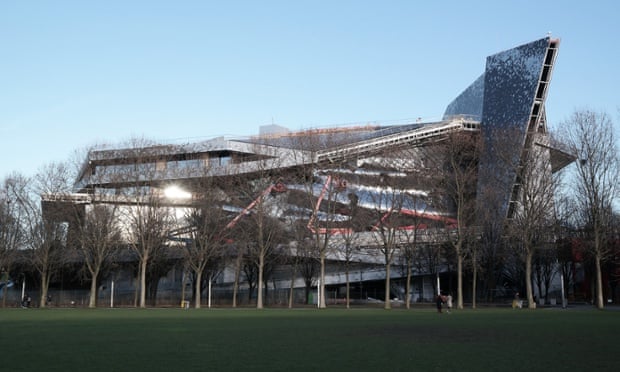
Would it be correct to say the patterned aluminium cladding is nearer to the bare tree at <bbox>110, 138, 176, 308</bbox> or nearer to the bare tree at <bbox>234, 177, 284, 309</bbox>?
the bare tree at <bbox>234, 177, 284, 309</bbox>

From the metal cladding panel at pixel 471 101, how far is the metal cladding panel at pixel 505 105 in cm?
262

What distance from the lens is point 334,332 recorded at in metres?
23.5

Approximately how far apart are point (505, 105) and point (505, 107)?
0.70ft

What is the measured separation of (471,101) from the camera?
80.9m

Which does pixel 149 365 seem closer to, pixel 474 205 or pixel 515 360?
pixel 515 360

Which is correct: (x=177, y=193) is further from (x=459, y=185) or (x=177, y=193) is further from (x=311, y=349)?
(x=311, y=349)

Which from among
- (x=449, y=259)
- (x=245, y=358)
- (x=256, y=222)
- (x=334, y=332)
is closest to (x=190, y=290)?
(x=256, y=222)

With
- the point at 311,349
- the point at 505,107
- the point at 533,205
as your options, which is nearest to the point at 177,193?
the point at 533,205

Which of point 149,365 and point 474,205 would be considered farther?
point 474,205

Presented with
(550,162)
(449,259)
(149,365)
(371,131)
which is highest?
(371,131)

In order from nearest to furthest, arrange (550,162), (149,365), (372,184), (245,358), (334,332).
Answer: (149,365) → (245,358) → (334,332) → (550,162) → (372,184)

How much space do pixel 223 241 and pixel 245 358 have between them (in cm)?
4753

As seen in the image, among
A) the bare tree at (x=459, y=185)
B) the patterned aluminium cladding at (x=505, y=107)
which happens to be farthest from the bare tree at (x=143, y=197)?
the patterned aluminium cladding at (x=505, y=107)

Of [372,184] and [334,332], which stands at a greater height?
[372,184]
